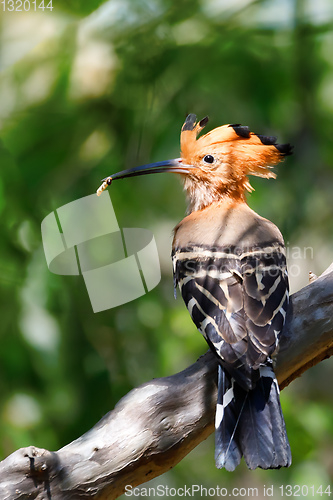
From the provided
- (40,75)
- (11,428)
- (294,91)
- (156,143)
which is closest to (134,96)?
(156,143)

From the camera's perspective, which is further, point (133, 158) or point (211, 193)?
point (133, 158)

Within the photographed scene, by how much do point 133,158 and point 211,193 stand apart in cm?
60

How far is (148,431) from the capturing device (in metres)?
1.98

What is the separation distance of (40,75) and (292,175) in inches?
58.2

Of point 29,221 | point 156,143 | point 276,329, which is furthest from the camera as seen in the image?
point 156,143

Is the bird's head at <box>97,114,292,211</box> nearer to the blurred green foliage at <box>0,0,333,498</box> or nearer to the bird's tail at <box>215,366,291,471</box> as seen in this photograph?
the blurred green foliage at <box>0,0,333,498</box>

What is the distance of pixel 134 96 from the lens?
11.5ft

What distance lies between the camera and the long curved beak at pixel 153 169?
3.03 meters

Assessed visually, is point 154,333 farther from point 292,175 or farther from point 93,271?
point 292,175

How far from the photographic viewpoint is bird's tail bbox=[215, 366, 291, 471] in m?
1.99

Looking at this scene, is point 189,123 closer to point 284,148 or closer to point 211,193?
point 211,193
